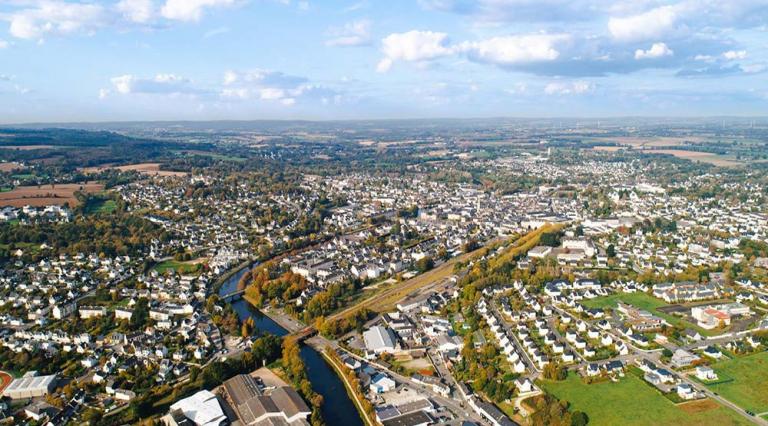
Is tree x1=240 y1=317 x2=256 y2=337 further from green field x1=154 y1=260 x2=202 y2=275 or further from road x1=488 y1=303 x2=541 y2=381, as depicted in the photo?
road x1=488 y1=303 x2=541 y2=381

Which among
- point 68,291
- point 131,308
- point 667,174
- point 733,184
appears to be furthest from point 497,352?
point 667,174

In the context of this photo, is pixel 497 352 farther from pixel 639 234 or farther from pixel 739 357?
pixel 639 234

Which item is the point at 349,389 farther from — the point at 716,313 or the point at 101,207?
the point at 101,207

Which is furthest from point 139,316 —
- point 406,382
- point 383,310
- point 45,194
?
point 45,194

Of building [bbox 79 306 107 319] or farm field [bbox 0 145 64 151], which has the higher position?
farm field [bbox 0 145 64 151]

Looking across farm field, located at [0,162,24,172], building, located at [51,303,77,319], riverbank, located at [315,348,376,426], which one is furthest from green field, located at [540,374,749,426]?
farm field, located at [0,162,24,172]

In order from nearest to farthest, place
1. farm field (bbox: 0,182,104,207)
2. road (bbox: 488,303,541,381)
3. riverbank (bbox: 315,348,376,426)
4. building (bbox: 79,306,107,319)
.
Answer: riverbank (bbox: 315,348,376,426) < road (bbox: 488,303,541,381) < building (bbox: 79,306,107,319) < farm field (bbox: 0,182,104,207)
